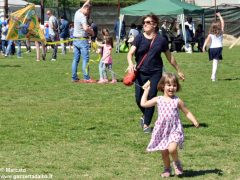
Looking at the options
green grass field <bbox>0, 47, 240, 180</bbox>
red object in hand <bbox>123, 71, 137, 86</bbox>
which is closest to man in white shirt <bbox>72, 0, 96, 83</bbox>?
green grass field <bbox>0, 47, 240, 180</bbox>

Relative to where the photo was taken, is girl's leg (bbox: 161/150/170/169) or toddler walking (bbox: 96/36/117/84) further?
toddler walking (bbox: 96/36/117/84)

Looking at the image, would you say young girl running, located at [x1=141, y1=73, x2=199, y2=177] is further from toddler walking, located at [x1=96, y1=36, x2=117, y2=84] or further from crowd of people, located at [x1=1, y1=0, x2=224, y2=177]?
toddler walking, located at [x1=96, y1=36, x2=117, y2=84]

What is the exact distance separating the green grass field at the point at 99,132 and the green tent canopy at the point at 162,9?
56.0 ft

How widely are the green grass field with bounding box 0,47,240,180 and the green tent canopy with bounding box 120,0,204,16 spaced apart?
56.0 feet

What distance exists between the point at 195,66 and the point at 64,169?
17.7 metres

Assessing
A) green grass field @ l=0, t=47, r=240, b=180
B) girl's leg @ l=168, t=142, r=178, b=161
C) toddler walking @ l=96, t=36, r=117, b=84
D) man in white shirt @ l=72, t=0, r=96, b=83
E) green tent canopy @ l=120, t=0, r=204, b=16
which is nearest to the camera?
girl's leg @ l=168, t=142, r=178, b=161

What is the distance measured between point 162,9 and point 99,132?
996 inches

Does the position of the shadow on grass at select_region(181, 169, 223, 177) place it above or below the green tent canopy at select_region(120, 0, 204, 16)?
below

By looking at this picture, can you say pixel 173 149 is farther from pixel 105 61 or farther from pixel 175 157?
pixel 105 61

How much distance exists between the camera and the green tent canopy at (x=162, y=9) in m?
35.1

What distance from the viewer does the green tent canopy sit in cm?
3509

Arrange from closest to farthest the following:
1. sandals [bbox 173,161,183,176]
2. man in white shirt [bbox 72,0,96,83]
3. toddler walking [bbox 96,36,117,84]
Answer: sandals [bbox 173,161,183,176] → man in white shirt [bbox 72,0,96,83] → toddler walking [bbox 96,36,117,84]

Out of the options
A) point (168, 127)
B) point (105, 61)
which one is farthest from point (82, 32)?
point (168, 127)

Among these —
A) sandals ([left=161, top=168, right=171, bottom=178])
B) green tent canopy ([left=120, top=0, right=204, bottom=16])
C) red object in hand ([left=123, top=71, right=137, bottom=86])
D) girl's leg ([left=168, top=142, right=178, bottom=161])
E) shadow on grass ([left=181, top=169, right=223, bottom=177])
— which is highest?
green tent canopy ([left=120, top=0, right=204, bottom=16])
